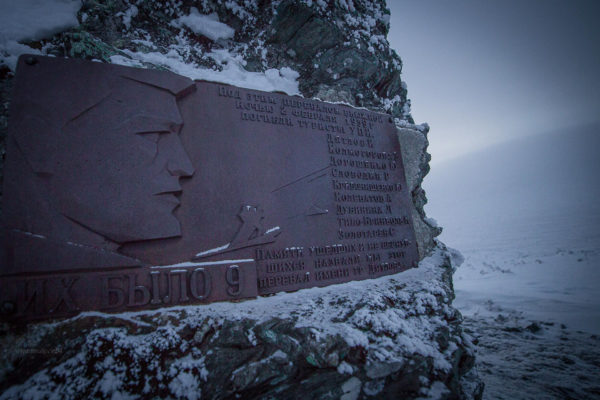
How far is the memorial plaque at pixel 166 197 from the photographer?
1590mm

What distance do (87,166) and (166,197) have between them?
0.49 m

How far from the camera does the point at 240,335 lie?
167 cm

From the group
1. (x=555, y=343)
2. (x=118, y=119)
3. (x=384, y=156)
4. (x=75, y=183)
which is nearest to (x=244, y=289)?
(x=75, y=183)

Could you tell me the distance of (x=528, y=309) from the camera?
4.93 metres

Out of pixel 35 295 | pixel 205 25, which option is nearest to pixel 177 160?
pixel 35 295

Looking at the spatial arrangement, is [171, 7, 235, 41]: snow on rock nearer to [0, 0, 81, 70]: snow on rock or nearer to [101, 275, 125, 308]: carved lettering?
[0, 0, 81, 70]: snow on rock

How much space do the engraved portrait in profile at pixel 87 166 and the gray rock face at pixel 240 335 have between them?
1.34 ft

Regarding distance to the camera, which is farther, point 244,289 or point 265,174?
point 265,174

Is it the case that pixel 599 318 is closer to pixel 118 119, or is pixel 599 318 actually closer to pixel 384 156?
pixel 384 156

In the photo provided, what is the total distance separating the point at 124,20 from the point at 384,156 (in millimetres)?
2903

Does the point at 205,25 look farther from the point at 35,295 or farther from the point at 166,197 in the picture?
the point at 35,295

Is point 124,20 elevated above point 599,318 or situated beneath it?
elevated above

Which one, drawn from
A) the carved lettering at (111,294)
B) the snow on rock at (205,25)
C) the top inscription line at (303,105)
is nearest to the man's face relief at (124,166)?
the carved lettering at (111,294)

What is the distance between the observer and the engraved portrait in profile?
1581mm
